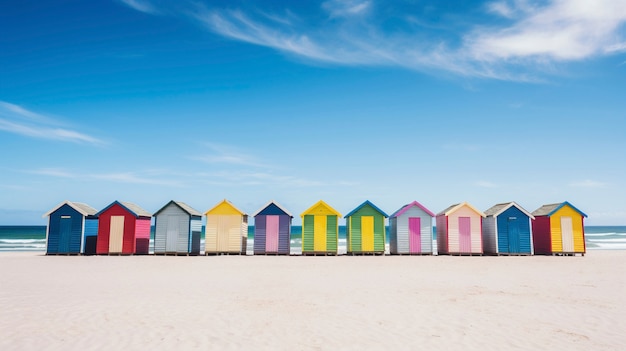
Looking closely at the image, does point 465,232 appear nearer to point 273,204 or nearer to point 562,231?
point 562,231

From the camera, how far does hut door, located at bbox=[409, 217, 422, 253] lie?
27359 millimetres

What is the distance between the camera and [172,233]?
2661 centimetres

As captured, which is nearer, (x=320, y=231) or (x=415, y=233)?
(x=320, y=231)

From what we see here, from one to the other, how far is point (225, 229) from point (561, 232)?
20.0 m

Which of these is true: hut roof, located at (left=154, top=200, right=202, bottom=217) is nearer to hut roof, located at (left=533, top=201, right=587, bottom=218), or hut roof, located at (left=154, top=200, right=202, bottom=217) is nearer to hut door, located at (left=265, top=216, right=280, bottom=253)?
hut door, located at (left=265, top=216, right=280, bottom=253)

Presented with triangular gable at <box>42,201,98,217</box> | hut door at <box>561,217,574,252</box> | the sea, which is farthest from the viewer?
the sea

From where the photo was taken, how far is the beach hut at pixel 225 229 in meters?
26.9

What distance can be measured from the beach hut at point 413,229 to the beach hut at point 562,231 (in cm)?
697

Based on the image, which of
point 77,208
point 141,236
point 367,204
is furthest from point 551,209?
point 77,208

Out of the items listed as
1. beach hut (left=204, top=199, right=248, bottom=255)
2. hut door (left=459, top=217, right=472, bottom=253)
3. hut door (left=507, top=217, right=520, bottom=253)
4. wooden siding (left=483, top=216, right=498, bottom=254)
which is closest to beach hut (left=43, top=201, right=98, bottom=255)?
beach hut (left=204, top=199, right=248, bottom=255)

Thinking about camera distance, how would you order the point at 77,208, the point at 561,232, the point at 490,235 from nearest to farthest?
the point at 77,208 → the point at 561,232 → the point at 490,235
